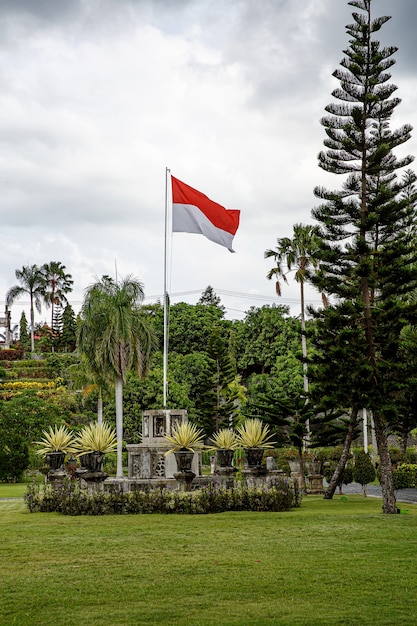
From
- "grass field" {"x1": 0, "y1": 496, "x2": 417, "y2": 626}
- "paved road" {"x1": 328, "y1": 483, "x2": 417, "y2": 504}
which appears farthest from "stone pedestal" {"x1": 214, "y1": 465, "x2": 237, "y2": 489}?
"paved road" {"x1": 328, "y1": 483, "x2": 417, "y2": 504}

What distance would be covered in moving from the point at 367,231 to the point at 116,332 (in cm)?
1023

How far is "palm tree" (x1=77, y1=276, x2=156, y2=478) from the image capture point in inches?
933

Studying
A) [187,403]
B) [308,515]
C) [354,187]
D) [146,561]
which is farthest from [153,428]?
[187,403]

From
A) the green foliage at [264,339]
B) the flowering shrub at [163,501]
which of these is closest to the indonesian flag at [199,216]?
the flowering shrub at [163,501]

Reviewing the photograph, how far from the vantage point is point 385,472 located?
15.0 m

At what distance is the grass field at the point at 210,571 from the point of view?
6539 millimetres

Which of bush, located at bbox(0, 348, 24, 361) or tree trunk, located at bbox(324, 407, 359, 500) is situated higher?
bush, located at bbox(0, 348, 24, 361)

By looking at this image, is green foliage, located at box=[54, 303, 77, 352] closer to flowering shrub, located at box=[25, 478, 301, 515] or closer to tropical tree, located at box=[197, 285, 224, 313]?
tropical tree, located at box=[197, 285, 224, 313]

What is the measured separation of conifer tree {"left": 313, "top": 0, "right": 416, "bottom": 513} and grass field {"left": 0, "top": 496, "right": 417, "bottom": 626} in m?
3.47

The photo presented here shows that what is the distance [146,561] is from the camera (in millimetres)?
9125

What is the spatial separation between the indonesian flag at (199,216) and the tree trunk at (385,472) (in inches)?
303

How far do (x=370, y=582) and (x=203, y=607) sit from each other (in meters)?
2.01

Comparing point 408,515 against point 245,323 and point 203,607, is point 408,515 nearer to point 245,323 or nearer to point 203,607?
point 203,607

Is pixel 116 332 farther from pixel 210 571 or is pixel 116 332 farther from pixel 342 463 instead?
pixel 210 571
